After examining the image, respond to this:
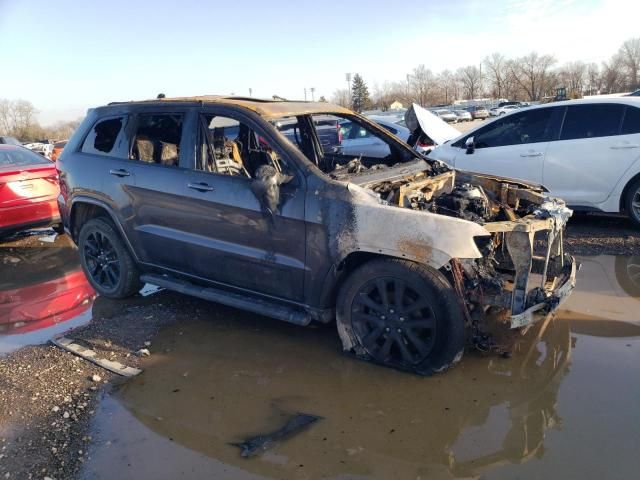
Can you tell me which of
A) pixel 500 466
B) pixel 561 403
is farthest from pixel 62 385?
pixel 561 403

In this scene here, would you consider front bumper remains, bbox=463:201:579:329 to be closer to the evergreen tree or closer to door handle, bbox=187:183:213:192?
door handle, bbox=187:183:213:192

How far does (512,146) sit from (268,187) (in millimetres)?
4624

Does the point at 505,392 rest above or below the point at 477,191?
below

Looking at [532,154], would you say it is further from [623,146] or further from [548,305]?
[548,305]

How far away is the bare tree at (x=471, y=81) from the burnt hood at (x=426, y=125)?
99.9 meters

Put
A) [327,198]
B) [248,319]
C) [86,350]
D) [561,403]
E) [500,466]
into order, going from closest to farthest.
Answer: [500,466] → [561,403] → [327,198] → [86,350] → [248,319]

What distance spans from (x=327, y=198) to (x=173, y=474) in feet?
6.34

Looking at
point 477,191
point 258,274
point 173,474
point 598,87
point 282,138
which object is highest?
point 598,87

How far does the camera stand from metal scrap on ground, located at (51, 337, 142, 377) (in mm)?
3906

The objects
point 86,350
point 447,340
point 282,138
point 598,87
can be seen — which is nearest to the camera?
point 447,340

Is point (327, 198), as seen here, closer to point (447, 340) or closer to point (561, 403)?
point (447, 340)

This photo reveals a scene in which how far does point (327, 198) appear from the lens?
367 cm

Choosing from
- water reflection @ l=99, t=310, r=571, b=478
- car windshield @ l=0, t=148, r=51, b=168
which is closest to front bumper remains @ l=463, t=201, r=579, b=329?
water reflection @ l=99, t=310, r=571, b=478

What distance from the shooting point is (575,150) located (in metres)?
6.67
